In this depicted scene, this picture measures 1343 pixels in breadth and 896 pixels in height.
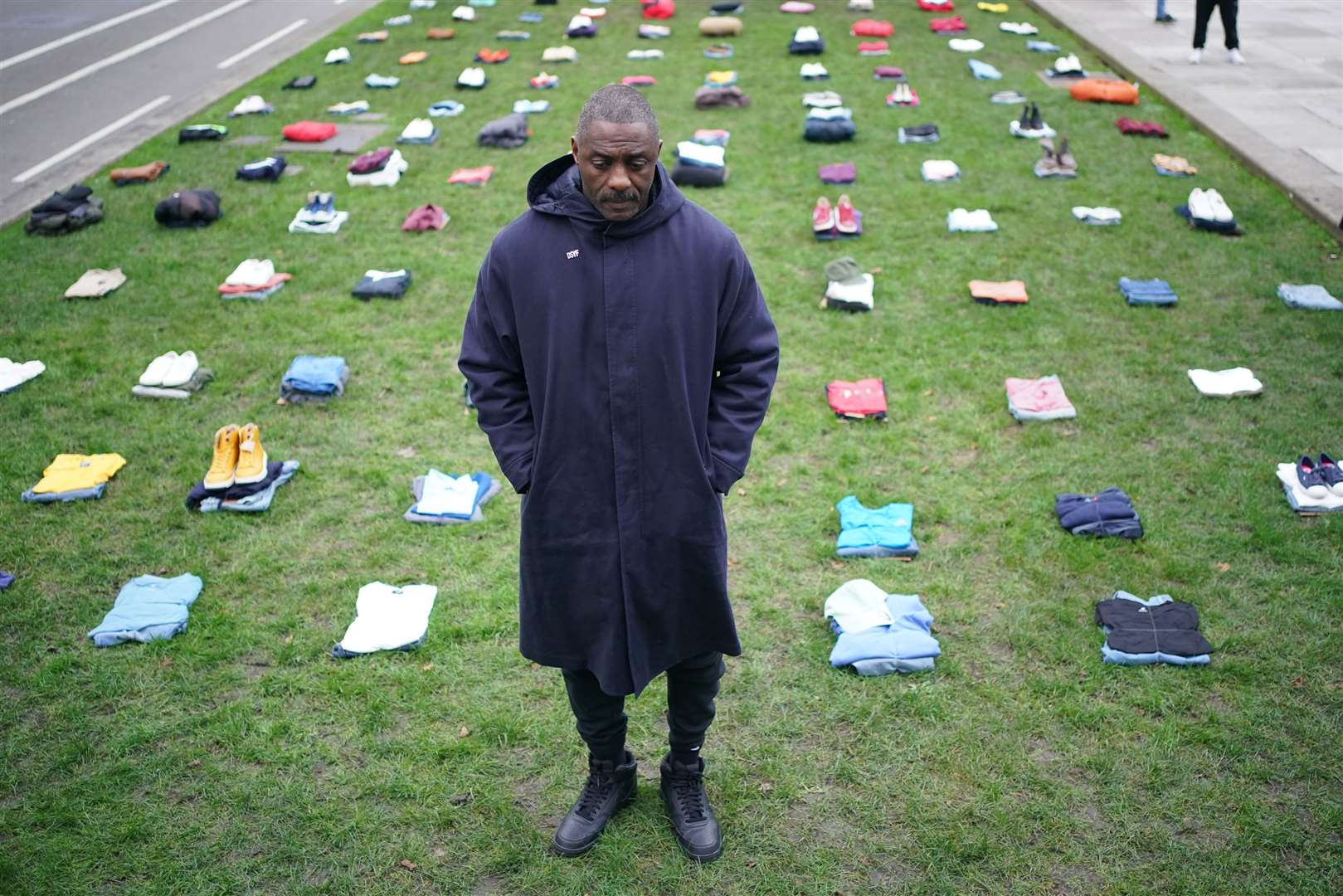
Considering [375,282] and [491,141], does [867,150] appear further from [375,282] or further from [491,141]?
[375,282]

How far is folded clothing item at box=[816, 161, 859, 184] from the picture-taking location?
420 inches

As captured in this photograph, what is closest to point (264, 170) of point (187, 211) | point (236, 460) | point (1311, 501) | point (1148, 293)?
point (187, 211)

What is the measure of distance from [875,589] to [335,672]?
2.67 m

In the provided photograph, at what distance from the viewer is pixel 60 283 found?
9164 millimetres

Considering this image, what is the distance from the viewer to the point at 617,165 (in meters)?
3.08

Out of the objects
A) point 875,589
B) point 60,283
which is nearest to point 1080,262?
point 875,589

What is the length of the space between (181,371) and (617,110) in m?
5.57

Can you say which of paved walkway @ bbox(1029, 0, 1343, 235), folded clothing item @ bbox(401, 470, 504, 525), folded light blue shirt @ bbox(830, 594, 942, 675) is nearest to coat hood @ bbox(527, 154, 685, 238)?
folded light blue shirt @ bbox(830, 594, 942, 675)

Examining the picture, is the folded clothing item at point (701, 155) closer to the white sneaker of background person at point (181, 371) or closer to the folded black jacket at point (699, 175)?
the folded black jacket at point (699, 175)

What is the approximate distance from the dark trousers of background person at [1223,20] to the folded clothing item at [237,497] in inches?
540

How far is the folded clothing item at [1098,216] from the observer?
963 centimetres

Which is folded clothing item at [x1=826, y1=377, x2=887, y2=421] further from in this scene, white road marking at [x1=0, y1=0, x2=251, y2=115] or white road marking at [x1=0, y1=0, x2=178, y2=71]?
white road marking at [x1=0, y1=0, x2=178, y2=71]

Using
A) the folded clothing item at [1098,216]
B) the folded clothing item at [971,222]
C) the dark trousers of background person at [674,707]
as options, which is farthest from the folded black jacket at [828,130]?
the dark trousers of background person at [674,707]

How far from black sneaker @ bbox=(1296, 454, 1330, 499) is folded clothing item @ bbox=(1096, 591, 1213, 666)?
1.37 meters
